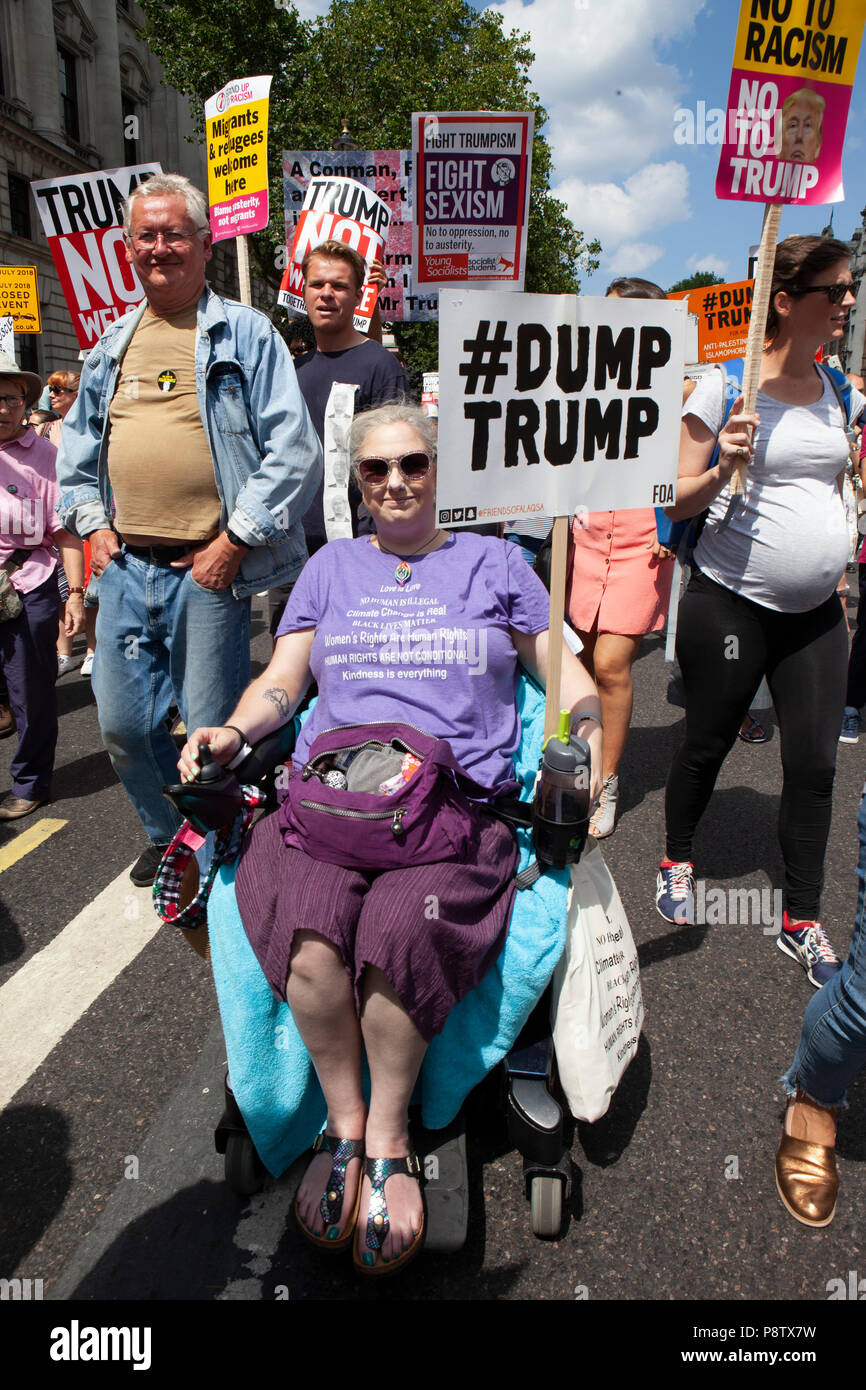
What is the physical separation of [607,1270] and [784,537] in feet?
6.53

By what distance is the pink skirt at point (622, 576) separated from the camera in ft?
12.3

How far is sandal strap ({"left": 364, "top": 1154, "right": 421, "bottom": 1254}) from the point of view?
5.54 feet

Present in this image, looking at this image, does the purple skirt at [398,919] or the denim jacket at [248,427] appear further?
the denim jacket at [248,427]

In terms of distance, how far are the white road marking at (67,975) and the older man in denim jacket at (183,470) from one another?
749 mm

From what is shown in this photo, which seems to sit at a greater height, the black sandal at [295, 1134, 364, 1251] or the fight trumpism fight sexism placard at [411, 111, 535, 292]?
the fight trumpism fight sexism placard at [411, 111, 535, 292]

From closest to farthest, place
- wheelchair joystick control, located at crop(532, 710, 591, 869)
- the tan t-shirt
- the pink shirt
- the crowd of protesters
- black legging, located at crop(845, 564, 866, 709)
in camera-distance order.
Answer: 1. wheelchair joystick control, located at crop(532, 710, 591, 869)
2. the crowd of protesters
3. the tan t-shirt
4. the pink shirt
5. black legging, located at crop(845, 564, 866, 709)

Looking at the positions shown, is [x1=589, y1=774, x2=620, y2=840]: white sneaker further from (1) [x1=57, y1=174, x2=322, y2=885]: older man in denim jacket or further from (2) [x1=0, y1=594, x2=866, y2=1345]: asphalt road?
(1) [x1=57, y1=174, x2=322, y2=885]: older man in denim jacket

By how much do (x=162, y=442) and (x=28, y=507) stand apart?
1.95m

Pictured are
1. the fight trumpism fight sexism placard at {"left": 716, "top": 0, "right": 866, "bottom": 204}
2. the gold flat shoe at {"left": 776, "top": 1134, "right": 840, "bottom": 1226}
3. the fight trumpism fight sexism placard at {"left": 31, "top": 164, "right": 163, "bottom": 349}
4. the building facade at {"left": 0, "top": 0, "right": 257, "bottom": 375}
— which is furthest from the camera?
the building facade at {"left": 0, "top": 0, "right": 257, "bottom": 375}


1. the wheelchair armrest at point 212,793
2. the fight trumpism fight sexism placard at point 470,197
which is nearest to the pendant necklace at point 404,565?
the wheelchair armrest at point 212,793

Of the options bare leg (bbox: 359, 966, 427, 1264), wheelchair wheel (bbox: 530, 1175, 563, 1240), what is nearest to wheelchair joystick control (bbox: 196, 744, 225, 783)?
bare leg (bbox: 359, 966, 427, 1264)

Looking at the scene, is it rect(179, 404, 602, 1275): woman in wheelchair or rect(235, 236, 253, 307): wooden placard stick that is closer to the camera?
rect(179, 404, 602, 1275): woman in wheelchair

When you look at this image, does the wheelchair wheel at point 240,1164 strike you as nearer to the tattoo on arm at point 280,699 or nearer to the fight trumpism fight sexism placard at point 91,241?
the tattoo on arm at point 280,699

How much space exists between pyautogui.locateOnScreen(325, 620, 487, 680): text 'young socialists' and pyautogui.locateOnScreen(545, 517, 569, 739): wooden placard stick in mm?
227
